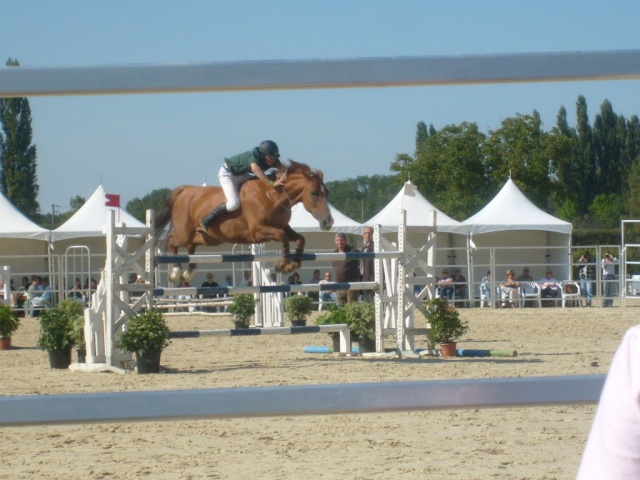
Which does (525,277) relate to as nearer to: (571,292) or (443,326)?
(571,292)

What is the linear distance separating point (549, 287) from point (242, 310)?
5.70 meters

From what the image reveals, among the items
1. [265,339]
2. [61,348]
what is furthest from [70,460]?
[265,339]

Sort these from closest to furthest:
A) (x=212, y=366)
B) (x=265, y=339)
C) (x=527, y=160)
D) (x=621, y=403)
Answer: (x=621, y=403)
(x=212, y=366)
(x=265, y=339)
(x=527, y=160)

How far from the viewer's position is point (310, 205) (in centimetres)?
535

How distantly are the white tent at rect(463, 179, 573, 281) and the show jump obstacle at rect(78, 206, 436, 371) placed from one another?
5925mm

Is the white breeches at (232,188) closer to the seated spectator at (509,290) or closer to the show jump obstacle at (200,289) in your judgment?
the show jump obstacle at (200,289)

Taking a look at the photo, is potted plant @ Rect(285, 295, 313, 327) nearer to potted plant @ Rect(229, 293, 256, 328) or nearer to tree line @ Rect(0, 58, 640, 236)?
potted plant @ Rect(229, 293, 256, 328)

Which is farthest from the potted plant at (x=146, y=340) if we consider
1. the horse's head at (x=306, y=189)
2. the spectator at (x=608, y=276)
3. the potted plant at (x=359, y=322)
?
the spectator at (x=608, y=276)

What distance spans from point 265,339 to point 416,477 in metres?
6.84

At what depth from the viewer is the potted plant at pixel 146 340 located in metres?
6.41

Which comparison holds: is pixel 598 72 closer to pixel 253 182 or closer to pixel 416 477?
pixel 416 477

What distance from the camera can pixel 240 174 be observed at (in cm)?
537

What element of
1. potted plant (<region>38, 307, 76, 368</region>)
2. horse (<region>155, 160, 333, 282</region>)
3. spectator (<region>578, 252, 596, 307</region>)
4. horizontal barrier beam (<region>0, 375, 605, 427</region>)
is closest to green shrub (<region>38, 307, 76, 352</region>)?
potted plant (<region>38, 307, 76, 368</region>)

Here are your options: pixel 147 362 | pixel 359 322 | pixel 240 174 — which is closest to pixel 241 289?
pixel 147 362
